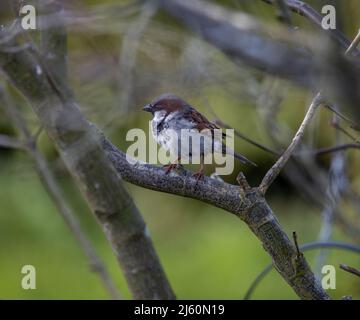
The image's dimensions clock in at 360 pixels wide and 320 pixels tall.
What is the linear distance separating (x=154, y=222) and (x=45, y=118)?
11.3 ft

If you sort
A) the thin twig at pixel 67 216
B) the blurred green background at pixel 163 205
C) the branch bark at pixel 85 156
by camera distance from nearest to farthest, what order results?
the branch bark at pixel 85 156, the thin twig at pixel 67 216, the blurred green background at pixel 163 205

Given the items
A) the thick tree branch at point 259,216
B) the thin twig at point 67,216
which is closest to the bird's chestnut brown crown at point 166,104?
the thin twig at point 67,216

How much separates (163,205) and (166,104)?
284 centimetres

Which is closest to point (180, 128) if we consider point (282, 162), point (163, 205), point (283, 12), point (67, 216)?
point (67, 216)

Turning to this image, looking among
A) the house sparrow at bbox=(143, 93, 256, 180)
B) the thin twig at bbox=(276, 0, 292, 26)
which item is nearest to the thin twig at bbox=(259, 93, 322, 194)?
the thin twig at bbox=(276, 0, 292, 26)

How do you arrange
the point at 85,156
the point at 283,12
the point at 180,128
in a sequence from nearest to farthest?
the point at 283,12 < the point at 85,156 < the point at 180,128

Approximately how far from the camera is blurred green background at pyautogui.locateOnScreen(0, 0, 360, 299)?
9.63ft

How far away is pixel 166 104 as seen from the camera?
235 cm

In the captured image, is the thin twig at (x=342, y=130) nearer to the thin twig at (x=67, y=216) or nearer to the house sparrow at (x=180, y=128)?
the house sparrow at (x=180, y=128)

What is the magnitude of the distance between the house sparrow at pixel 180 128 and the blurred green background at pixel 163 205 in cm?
17

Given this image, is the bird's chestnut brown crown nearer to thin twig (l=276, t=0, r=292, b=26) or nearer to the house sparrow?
the house sparrow

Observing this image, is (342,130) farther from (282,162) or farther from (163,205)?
(163,205)

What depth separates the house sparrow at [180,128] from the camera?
223 centimetres

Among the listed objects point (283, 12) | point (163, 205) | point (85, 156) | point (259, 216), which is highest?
point (163, 205)
